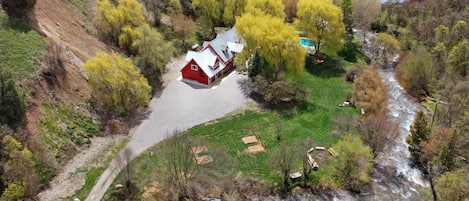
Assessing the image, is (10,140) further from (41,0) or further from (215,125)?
(41,0)

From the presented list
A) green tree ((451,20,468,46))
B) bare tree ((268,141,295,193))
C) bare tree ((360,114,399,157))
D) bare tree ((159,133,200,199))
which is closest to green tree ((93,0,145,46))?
bare tree ((159,133,200,199))

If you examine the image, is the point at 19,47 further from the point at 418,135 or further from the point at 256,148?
the point at 418,135

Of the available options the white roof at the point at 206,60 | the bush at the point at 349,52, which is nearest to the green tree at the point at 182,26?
the white roof at the point at 206,60

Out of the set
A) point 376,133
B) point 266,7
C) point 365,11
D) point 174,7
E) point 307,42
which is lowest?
point 376,133

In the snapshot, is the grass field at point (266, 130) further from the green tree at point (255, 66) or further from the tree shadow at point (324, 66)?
the green tree at point (255, 66)

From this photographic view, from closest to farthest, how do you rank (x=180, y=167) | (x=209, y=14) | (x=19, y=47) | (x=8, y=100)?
(x=180, y=167) < (x=8, y=100) < (x=19, y=47) < (x=209, y=14)

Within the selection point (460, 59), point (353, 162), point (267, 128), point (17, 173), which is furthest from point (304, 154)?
point (460, 59)

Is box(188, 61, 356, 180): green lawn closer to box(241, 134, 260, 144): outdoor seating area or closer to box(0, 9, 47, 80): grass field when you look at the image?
box(241, 134, 260, 144): outdoor seating area
